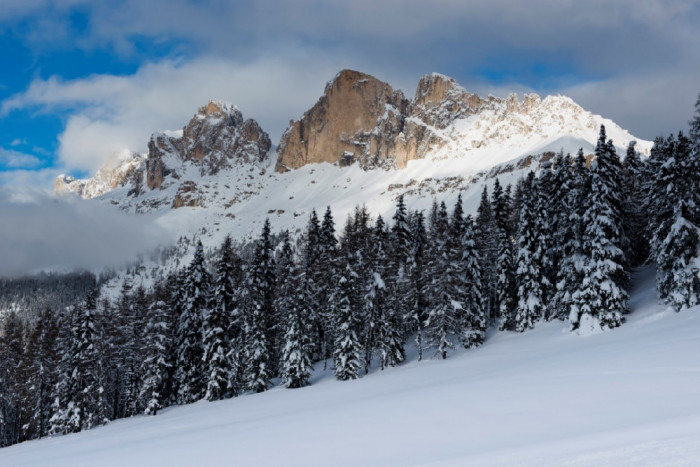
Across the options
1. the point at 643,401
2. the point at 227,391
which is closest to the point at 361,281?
the point at 227,391

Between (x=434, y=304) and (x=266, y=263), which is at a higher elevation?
(x=266, y=263)

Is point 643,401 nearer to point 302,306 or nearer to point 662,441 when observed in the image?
point 662,441

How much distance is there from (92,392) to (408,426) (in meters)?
38.2

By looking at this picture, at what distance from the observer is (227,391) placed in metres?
43.2

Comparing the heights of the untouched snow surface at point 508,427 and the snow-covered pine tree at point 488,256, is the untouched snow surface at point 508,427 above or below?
below

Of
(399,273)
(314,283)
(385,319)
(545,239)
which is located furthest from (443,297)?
(314,283)

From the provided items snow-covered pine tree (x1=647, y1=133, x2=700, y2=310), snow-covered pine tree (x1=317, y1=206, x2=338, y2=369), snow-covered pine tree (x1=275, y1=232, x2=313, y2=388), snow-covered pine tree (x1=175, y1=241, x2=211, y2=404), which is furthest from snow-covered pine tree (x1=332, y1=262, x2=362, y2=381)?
snow-covered pine tree (x1=647, y1=133, x2=700, y2=310)

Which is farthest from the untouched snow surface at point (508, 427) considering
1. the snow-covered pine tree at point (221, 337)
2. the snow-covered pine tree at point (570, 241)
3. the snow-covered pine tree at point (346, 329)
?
the snow-covered pine tree at point (221, 337)

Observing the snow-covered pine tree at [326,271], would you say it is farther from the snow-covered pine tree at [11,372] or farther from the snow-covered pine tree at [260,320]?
the snow-covered pine tree at [11,372]

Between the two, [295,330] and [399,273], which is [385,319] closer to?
[399,273]

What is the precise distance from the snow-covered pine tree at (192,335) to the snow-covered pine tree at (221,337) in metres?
1.13

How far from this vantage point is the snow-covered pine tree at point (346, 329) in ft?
131

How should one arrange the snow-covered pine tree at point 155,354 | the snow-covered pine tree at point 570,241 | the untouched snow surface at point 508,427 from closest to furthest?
the untouched snow surface at point 508,427 < the snow-covered pine tree at point 570,241 < the snow-covered pine tree at point 155,354

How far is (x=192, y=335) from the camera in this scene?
44.5m
